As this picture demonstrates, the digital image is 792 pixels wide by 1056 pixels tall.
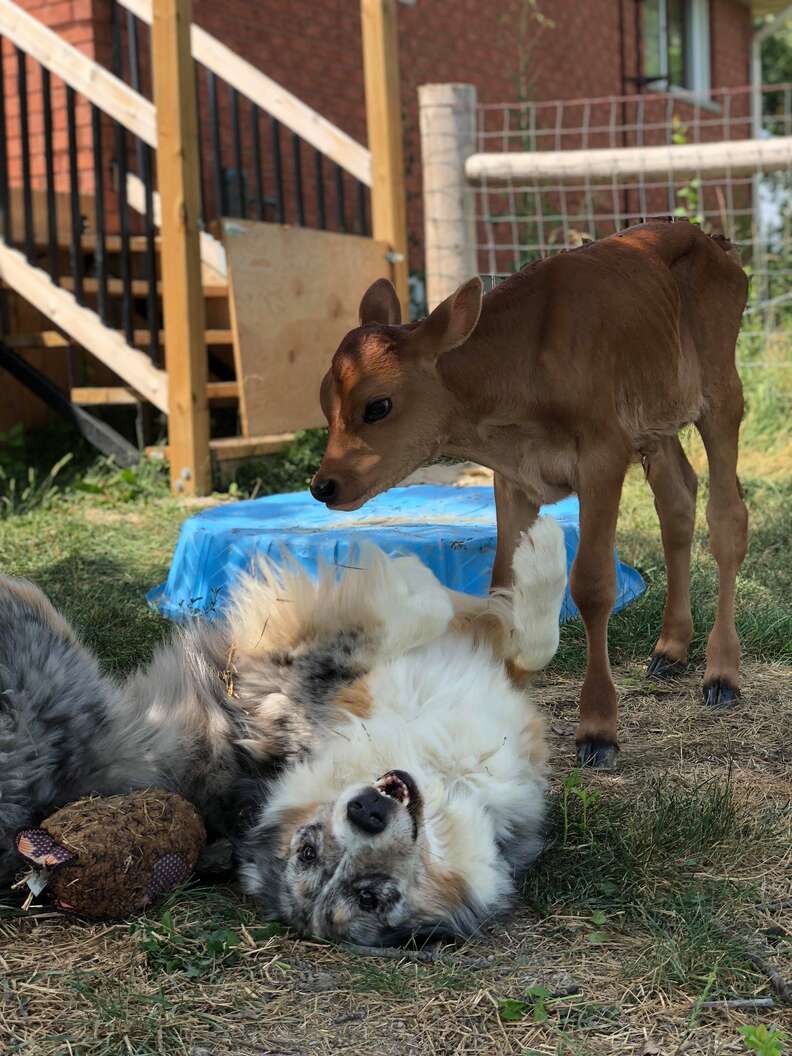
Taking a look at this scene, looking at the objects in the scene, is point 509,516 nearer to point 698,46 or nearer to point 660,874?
point 660,874

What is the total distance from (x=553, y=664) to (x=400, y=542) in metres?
0.78

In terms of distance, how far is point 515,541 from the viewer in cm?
377

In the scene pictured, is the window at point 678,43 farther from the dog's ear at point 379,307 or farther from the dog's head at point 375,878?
the dog's head at point 375,878

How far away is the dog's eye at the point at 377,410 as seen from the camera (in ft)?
10.7

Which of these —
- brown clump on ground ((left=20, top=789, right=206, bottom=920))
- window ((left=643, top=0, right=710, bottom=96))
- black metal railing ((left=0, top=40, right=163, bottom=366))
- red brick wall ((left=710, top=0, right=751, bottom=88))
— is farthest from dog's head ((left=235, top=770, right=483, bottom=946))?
red brick wall ((left=710, top=0, right=751, bottom=88))

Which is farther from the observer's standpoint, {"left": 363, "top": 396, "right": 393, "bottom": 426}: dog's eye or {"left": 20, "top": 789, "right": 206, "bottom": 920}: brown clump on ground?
{"left": 363, "top": 396, "right": 393, "bottom": 426}: dog's eye

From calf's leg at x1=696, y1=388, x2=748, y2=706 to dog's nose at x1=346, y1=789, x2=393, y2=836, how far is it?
74.0 inches

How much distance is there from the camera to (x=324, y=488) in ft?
10.7

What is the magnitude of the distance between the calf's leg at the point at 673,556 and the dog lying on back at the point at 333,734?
1241mm

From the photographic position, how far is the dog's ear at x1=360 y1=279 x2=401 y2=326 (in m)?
3.63

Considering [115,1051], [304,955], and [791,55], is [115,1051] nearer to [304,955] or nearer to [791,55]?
[304,955]

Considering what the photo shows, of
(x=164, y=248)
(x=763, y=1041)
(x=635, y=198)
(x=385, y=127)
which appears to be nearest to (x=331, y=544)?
(x=763, y=1041)

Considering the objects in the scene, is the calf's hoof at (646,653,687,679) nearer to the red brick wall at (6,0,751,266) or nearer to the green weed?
the green weed

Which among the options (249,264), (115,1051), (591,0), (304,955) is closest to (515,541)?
(304,955)
